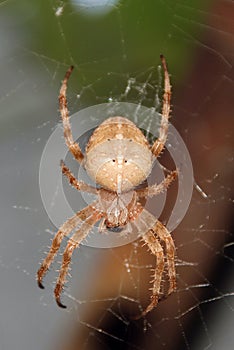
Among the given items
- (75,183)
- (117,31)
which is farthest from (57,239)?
(117,31)

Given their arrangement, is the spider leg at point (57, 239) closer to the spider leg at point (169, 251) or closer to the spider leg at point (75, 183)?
the spider leg at point (75, 183)

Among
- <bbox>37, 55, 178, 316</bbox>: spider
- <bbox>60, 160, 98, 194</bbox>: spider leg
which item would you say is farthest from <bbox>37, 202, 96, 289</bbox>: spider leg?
<bbox>60, 160, 98, 194</bbox>: spider leg

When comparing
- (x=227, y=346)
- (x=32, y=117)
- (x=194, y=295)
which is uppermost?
(x=32, y=117)

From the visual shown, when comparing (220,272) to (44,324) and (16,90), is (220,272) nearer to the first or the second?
(44,324)

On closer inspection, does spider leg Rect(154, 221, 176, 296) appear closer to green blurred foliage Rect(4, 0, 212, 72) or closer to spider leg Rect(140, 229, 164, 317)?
spider leg Rect(140, 229, 164, 317)

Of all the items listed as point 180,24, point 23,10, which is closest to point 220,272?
point 180,24
